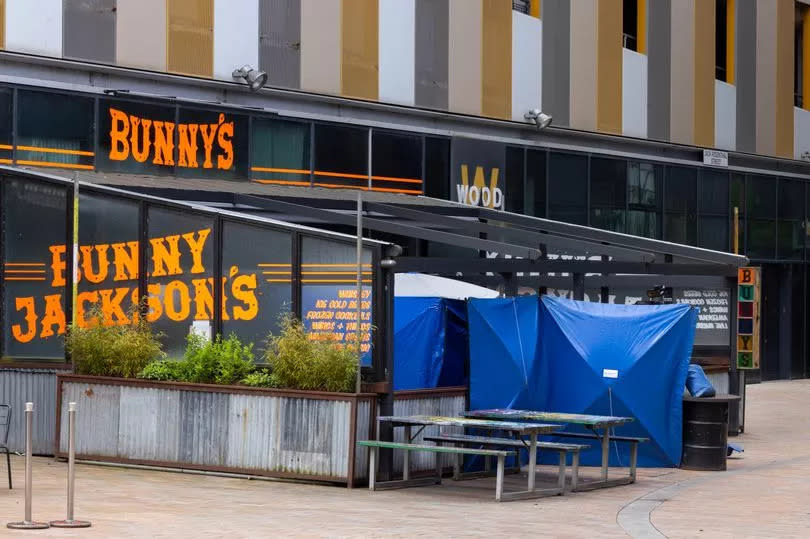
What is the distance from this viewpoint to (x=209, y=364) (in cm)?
1759

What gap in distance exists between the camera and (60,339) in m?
19.5

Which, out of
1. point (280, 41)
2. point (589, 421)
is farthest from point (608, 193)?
point (589, 421)

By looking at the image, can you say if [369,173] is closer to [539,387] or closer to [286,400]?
[539,387]

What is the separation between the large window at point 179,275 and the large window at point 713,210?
20601mm

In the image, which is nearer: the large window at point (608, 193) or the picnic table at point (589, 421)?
the picnic table at point (589, 421)

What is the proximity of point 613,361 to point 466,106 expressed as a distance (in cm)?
1204

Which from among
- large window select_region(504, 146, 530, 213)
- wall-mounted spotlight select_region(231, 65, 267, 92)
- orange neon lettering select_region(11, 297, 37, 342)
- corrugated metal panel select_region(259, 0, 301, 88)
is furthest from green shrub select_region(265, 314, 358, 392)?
large window select_region(504, 146, 530, 213)

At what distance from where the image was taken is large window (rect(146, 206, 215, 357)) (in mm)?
18203

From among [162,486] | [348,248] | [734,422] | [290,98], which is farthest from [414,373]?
[290,98]

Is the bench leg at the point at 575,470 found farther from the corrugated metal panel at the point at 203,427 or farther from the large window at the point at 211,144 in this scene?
the large window at the point at 211,144

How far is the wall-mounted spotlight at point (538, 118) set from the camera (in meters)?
31.5

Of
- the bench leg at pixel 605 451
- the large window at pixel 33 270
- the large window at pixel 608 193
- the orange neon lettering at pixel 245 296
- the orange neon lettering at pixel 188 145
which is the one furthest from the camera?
the large window at pixel 608 193

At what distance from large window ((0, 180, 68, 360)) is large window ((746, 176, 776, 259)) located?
894 inches

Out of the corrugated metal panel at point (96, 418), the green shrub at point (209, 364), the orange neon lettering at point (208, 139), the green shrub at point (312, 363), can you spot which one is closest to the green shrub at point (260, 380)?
the green shrub at point (312, 363)
